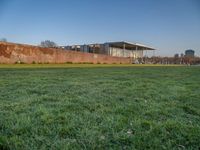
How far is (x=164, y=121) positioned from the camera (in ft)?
8.51

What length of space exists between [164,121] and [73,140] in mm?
1146

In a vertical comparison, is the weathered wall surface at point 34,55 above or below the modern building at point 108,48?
below

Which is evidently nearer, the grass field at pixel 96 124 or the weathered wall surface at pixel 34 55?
the grass field at pixel 96 124

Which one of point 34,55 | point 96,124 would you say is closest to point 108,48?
point 34,55

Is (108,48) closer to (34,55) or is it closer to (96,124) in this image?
(34,55)

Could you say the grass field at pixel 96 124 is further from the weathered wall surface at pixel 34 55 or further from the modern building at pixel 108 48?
the modern building at pixel 108 48

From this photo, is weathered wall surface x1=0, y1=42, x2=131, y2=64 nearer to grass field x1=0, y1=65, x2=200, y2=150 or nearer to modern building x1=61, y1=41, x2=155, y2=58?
modern building x1=61, y1=41, x2=155, y2=58

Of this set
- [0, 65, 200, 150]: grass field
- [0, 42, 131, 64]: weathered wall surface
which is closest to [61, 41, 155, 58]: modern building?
[0, 42, 131, 64]: weathered wall surface

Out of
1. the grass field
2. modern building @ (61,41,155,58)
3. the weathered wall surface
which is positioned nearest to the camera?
the grass field

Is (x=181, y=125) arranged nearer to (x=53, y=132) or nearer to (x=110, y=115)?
(x=110, y=115)

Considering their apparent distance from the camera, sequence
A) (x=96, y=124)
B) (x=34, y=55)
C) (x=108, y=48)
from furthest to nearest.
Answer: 1. (x=108, y=48)
2. (x=34, y=55)
3. (x=96, y=124)

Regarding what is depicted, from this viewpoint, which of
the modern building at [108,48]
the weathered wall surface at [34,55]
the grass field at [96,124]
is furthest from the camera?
the modern building at [108,48]

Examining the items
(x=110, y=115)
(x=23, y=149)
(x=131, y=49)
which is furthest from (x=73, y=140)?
(x=131, y=49)

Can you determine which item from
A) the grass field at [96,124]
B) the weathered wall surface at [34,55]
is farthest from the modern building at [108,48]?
the grass field at [96,124]
